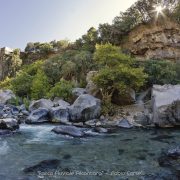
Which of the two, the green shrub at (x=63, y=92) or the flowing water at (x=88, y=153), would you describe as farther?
the green shrub at (x=63, y=92)

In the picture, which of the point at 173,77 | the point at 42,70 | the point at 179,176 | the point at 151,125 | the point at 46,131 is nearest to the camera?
the point at 179,176

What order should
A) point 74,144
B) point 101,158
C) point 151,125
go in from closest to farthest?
point 101,158 < point 74,144 < point 151,125

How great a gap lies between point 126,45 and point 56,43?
19138mm

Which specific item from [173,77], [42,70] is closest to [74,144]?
[173,77]

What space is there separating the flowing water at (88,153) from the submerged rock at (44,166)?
0.66ft

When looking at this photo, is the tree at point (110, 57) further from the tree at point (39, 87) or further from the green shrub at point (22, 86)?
the green shrub at point (22, 86)

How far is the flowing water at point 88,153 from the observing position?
437 inches

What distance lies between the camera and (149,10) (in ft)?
142

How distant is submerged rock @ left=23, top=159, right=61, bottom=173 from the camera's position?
11.4 metres

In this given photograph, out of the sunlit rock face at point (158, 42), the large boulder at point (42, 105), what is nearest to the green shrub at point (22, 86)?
the large boulder at point (42, 105)

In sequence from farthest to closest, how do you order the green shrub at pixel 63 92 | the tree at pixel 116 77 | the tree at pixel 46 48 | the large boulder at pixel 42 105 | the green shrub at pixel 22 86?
the tree at pixel 46 48 → the green shrub at pixel 22 86 → the green shrub at pixel 63 92 → the large boulder at pixel 42 105 → the tree at pixel 116 77

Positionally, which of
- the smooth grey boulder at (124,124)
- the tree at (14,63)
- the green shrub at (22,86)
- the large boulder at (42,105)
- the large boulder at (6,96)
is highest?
the tree at (14,63)

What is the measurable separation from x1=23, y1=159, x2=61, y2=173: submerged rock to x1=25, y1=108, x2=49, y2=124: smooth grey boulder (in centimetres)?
1163

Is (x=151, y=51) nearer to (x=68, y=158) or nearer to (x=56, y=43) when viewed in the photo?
(x=56, y=43)
